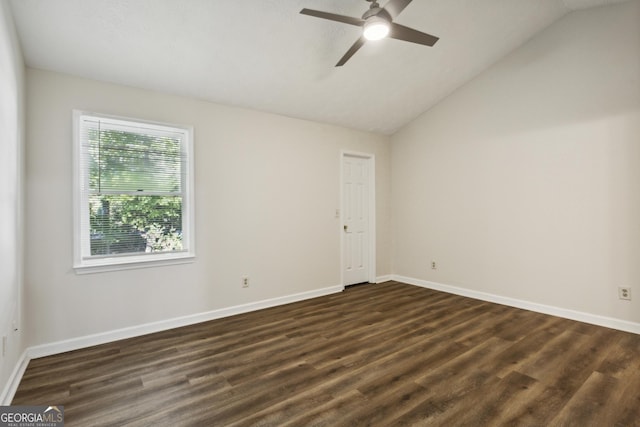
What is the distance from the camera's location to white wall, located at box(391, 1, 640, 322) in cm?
317

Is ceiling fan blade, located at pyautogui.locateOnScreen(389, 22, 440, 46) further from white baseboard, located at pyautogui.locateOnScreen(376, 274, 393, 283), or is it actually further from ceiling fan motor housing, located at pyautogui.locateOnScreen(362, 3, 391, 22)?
white baseboard, located at pyautogui.locateOnScreen(376, 274, 393, 283)

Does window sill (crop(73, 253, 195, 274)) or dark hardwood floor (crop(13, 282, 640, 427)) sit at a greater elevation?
window sill (crop(73, 253, 195, 274))

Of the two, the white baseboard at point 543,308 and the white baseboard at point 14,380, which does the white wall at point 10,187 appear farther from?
the white baseboard at point 543,308

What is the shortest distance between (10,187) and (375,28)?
2.79 metres

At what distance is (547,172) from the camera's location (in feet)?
11.9

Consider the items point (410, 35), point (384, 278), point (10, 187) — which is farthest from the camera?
point (384, 278)

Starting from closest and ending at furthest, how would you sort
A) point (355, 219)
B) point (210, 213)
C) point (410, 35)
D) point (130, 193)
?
point (410, 35) < point (130, 193) < point (210, 213) < point (355, 219)

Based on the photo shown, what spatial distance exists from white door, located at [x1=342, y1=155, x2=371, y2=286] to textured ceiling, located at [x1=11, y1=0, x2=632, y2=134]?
915mm

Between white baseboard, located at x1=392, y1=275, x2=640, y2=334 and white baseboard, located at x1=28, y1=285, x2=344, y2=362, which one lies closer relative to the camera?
white baseboard, located at x1=28, y1=285, x2=344, y2=362

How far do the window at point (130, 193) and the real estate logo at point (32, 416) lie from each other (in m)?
1.21

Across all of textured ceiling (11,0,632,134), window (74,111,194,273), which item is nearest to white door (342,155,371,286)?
textured ceiling (11,0,632,134)

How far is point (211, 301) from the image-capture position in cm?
355

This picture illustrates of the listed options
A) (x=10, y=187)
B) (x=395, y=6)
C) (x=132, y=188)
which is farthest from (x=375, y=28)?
(x=10, y=187)

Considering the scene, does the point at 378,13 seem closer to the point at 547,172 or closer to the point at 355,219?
the point at 547,172
